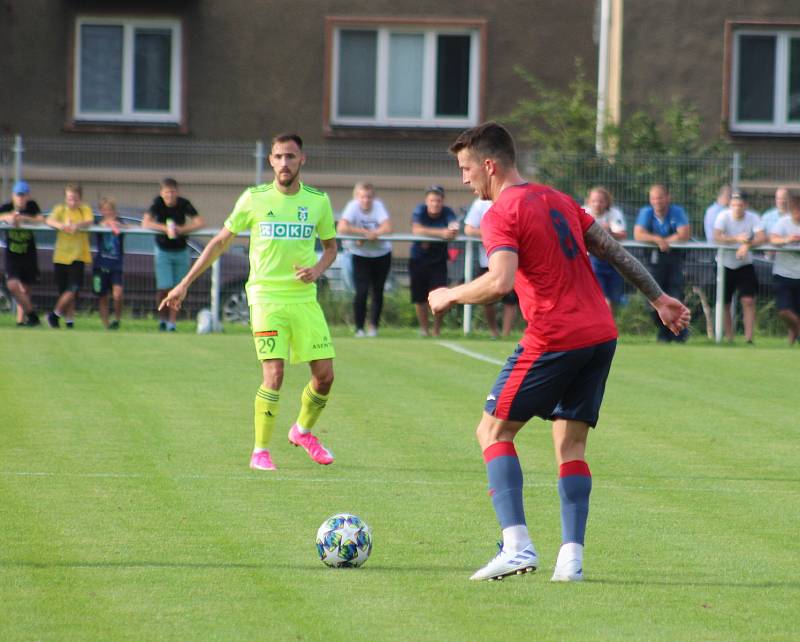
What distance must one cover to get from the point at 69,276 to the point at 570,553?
14434 mm

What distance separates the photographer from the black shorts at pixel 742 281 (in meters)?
20.3

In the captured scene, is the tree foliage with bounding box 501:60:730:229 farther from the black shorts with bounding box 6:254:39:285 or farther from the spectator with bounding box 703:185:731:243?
the black shorts with bounding box 6:254:39:285

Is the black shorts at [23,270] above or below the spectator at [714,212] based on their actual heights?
below

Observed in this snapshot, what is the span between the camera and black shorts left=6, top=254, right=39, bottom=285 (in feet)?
65.5

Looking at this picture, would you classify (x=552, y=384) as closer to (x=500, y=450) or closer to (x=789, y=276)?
(x=500, y=450)

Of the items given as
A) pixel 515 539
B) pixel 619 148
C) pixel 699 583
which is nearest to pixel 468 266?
pixel 619 148

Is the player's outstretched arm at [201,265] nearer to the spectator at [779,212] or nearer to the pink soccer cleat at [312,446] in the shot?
the pink soccer cleat at [312,446]

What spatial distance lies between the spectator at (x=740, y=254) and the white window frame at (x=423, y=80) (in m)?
9.62

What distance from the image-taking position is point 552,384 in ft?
21.3

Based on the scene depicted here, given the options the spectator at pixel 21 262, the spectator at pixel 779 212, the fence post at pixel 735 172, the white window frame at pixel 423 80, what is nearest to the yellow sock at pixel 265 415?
the spectator at pixel 21 262

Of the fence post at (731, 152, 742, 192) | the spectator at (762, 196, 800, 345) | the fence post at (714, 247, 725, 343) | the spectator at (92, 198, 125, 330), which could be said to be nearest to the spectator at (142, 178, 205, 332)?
the spectator at (92, 198, 125, 330)

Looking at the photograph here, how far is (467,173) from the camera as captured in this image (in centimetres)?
658

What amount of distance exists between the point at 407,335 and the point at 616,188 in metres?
5.06

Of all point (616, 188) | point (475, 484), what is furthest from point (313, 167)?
point (475, 484)
